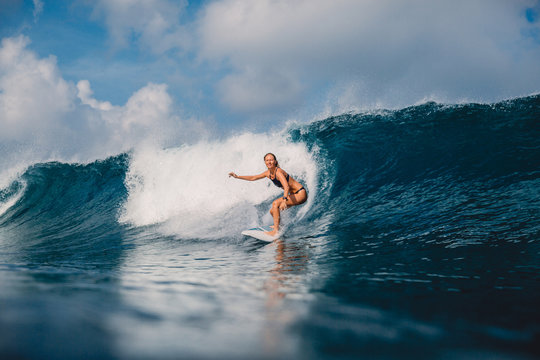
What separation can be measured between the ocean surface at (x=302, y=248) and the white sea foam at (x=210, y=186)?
0.06m

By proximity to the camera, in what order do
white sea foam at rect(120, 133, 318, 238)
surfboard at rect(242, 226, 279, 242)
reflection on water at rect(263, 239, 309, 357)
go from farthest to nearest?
white sea foam at rect(120, 133, 318, 238), surfboard at rect(242, 226, 279, 242), reflection on water at rect(263, 239, 309, 357)

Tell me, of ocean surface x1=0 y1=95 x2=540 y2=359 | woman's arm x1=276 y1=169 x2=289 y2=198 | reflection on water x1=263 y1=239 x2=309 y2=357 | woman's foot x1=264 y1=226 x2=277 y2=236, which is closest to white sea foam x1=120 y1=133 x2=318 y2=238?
ocean surface x1=0 y1=95 x2=540 y2=359

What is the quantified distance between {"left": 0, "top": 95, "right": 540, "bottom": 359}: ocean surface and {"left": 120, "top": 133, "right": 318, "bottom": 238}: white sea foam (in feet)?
0.19

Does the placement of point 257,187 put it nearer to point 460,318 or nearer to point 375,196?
point 375,196

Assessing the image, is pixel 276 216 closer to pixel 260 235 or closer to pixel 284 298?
pixel 260 235

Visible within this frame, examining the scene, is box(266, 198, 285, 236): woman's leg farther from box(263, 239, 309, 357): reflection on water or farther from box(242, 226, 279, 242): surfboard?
box(263, 239, 309, 357): reflection on water

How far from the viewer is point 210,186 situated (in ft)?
32.0

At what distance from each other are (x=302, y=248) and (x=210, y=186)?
17.1 feet

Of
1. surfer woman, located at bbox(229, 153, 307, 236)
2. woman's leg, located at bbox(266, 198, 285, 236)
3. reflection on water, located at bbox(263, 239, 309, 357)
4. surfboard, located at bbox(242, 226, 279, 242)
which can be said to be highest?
surfer woman, located at bbox(229, 153, 307, 236)

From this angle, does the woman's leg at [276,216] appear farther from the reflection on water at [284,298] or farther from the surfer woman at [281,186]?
the reflection on water at [284,298]

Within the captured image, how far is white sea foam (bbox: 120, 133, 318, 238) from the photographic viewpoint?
806cm

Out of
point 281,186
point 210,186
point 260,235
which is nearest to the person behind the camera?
point 260,235

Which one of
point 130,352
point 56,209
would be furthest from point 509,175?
point 56,209

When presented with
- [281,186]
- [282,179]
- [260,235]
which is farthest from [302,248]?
[281,186]
